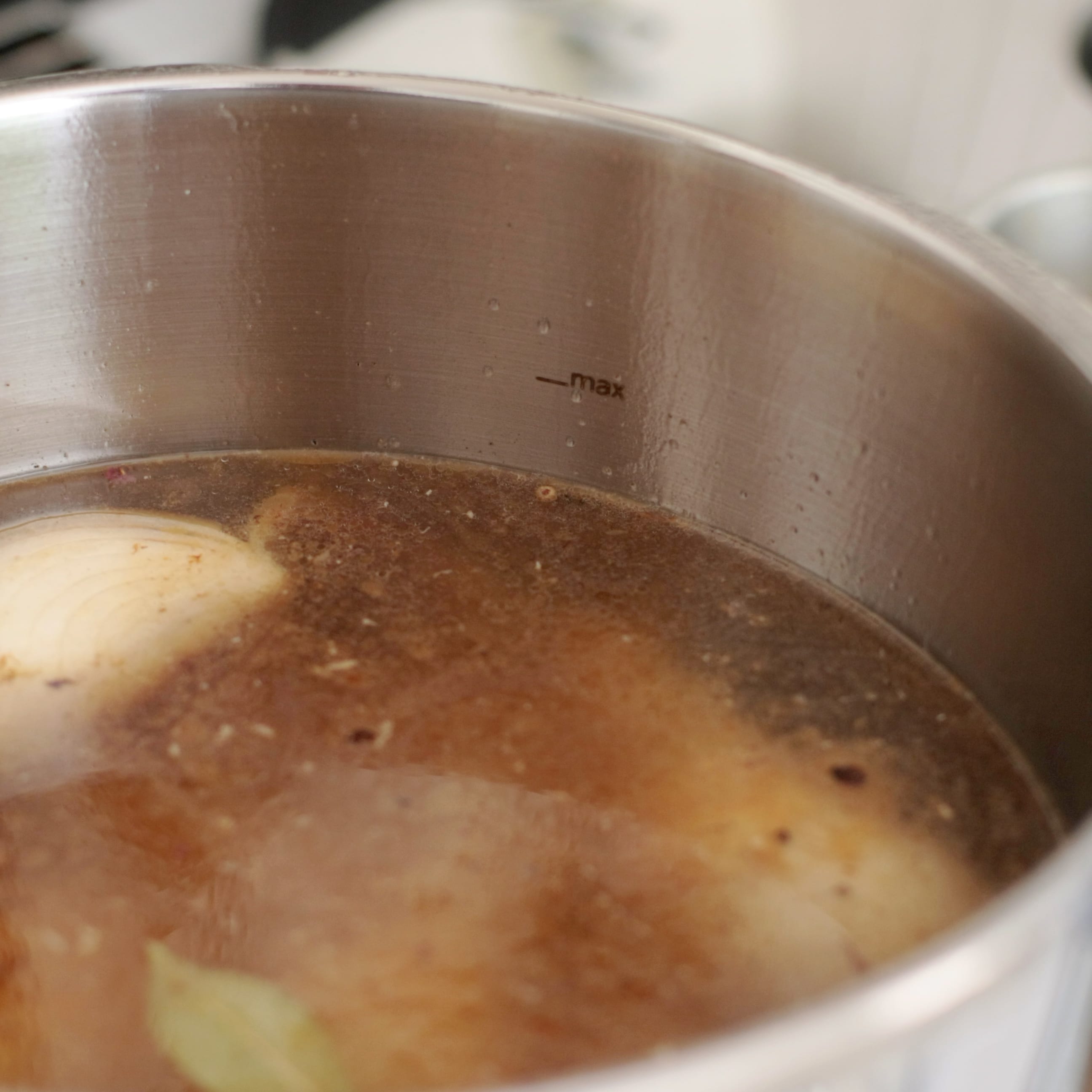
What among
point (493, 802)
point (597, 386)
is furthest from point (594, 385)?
point (493, 802)

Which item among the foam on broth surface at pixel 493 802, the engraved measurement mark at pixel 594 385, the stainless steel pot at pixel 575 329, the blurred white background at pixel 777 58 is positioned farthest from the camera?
the blurred white background at pixel 777 58

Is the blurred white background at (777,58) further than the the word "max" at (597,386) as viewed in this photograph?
Yes

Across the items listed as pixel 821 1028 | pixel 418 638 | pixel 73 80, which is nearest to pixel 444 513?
pixel 418 638

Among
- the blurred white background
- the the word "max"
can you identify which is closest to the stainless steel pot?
the the word "max"

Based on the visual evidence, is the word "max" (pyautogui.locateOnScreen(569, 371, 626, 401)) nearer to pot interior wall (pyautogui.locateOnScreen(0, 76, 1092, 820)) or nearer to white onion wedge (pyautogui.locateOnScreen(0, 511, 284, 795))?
pot interior wall (pyautogui.locateOnScreen(0, 76, 1092, 820))

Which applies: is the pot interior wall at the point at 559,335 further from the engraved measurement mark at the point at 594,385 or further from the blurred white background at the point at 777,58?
the blurred white background at the point at 777,58

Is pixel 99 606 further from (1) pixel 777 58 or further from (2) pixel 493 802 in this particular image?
(1) pixel 777 58

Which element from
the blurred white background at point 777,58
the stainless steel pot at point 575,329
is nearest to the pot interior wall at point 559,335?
the stainless steel pot at point 575,329
